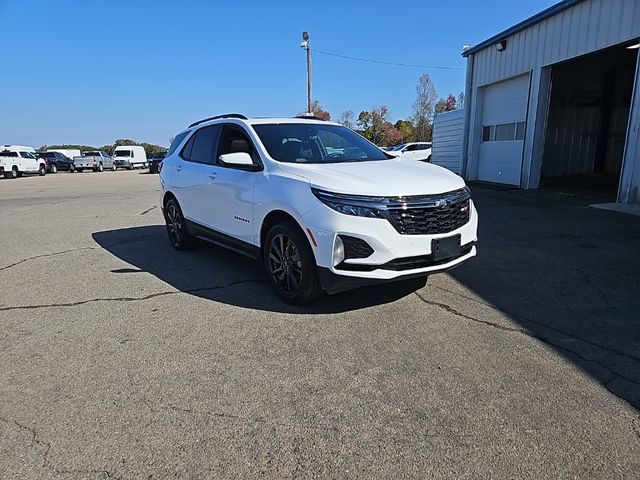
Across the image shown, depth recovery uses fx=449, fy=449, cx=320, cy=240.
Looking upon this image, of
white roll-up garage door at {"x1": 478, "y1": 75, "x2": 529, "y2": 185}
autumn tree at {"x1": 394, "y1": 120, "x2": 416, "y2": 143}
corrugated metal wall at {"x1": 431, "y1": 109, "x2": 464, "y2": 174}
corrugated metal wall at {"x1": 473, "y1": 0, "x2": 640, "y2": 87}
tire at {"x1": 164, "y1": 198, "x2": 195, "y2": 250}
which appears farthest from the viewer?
autumn tree at {"x1": 394, "y1": 120, "x2": 416, "y2": 143}

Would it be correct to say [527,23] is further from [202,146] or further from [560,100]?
[202,146]

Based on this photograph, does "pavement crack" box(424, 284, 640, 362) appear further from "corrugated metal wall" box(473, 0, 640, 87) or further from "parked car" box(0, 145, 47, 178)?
"parked car" box(0, 145, 47, 178)

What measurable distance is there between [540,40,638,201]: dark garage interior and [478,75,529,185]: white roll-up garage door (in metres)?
2.54

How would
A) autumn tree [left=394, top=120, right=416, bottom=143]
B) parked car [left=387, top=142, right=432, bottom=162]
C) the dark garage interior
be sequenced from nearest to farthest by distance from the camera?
the dark garage interior
parked car [left=387, top=142, right=432, bottom=162]
autumn tree [left=394, top=120, right=416, bottom=143]

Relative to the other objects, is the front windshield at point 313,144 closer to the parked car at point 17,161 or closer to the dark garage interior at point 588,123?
the dark garage interior at point 588,123

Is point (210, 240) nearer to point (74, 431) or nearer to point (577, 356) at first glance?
point (74, 431)

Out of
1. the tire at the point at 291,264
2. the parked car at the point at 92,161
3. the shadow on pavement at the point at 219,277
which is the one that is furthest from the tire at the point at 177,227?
the parked car at the point at 92,161

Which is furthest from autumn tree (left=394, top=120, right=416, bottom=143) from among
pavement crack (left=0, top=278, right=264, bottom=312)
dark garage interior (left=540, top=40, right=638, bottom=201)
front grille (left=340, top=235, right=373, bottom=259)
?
front grille (left=340, top=235, right=373, bottom=259)

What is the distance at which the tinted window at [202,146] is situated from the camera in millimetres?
5688

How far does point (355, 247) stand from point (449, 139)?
59.9ft

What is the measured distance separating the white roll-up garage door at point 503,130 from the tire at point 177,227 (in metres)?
11.8

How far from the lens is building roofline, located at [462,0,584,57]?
39.0 feet

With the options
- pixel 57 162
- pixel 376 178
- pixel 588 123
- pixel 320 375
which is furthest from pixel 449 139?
pixel 57 162

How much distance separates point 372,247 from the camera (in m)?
3.61
